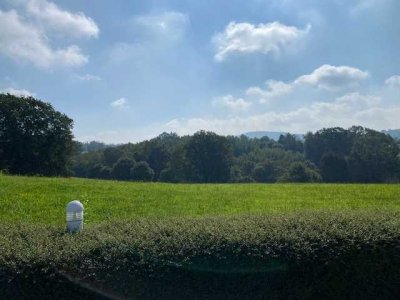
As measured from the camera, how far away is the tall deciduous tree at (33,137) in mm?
40500

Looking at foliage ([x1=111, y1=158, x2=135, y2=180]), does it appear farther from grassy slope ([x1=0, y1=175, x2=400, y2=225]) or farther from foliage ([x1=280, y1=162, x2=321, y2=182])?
grassy slope ([x1=0, y1=175, x2=400, y2=225])

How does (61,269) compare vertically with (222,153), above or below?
below

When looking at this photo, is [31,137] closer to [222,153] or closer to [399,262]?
[222,153]

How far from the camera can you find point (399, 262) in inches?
199

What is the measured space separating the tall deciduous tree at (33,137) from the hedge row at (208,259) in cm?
3726

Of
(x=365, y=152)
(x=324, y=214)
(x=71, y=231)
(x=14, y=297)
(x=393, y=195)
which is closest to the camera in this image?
(x=14, y=297)

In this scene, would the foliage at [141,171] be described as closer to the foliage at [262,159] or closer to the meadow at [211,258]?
the foliage at [262,159]

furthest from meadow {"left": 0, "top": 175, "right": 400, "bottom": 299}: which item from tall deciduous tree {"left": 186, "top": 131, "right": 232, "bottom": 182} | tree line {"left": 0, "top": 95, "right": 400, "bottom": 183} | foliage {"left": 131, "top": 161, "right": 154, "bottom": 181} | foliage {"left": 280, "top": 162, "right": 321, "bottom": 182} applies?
foliage {"left": 131, "top": 161, "right": 154, "bottom": 181}

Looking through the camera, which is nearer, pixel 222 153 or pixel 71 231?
pixel 71 231

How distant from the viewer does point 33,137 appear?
1622 inches

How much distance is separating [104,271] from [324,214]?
3.26m

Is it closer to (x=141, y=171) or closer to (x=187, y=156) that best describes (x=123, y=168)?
(x=141, y=171)

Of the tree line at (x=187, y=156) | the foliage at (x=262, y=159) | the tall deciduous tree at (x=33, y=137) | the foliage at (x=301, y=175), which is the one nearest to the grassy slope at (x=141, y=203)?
the tree line at (x=187, y=156)

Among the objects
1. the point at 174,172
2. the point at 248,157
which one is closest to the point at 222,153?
the point at 174,172
